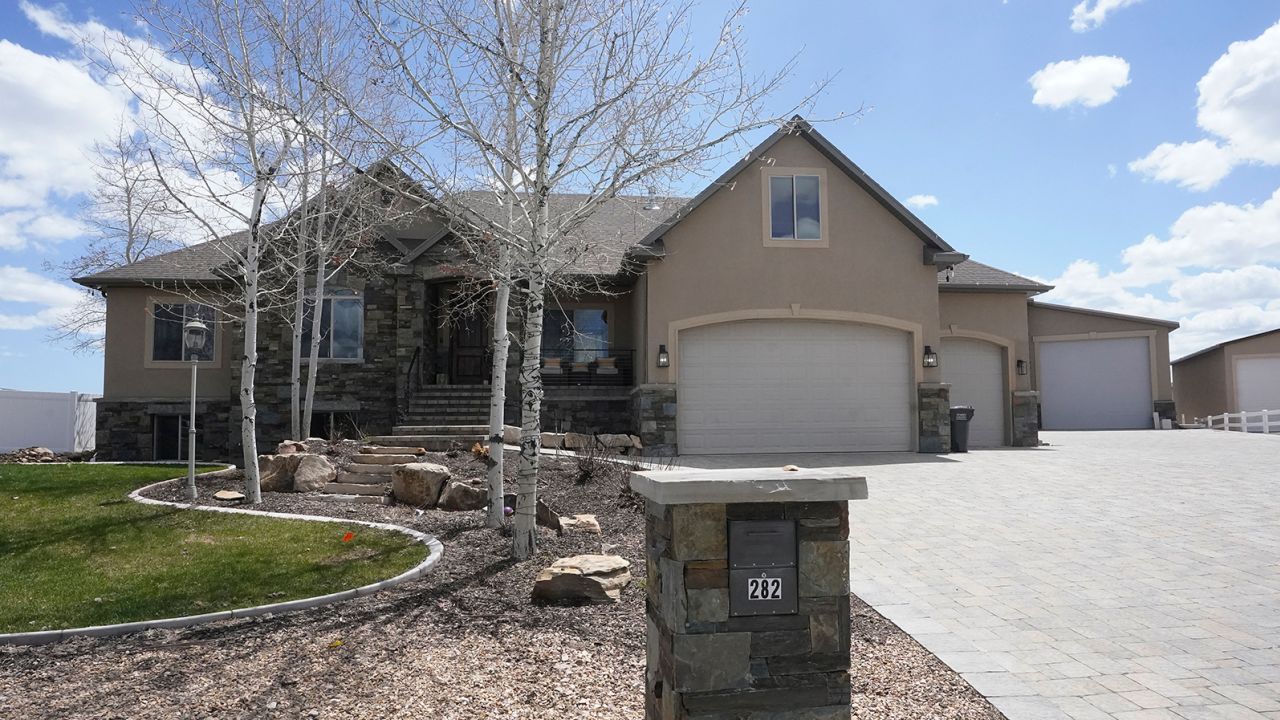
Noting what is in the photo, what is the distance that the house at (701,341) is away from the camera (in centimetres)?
1497

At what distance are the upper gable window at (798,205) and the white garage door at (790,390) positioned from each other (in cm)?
166

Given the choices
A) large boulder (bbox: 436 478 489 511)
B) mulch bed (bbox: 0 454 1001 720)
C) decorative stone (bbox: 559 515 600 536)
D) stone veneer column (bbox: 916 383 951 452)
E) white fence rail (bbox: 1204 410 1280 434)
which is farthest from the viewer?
white fence rail (bbox: 1204 410 1280 434)

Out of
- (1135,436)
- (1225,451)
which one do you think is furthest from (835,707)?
(1135,436)

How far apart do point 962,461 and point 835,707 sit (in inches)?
460

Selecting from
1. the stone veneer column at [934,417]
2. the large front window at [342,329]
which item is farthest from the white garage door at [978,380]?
the large front window at [342,329]

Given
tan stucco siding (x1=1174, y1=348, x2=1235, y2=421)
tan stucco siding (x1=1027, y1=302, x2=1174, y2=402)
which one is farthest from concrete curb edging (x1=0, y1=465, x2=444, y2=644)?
tan stucco siding (x1=1174, y1=348, x2=1235, y2=421)

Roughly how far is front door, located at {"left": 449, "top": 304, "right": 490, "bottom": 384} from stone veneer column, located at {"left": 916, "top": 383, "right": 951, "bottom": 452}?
352 inches

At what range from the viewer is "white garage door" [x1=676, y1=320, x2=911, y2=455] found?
49.3 ft

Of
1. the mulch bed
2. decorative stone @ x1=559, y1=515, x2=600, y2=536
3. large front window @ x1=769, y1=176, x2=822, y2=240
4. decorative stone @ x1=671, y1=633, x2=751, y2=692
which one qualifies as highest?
large front window @ x1=769, y1=176, x2=822, y2=240

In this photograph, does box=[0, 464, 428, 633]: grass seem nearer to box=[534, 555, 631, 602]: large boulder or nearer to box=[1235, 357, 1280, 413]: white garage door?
box=[534, 555, 631, 602]: large boulder

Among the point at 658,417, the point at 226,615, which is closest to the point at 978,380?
the point at 658,417

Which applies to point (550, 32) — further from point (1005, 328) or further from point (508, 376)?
point (1005, 328)

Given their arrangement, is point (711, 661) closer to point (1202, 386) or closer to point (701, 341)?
point (701, 341)

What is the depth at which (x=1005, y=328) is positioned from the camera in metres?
18.3
